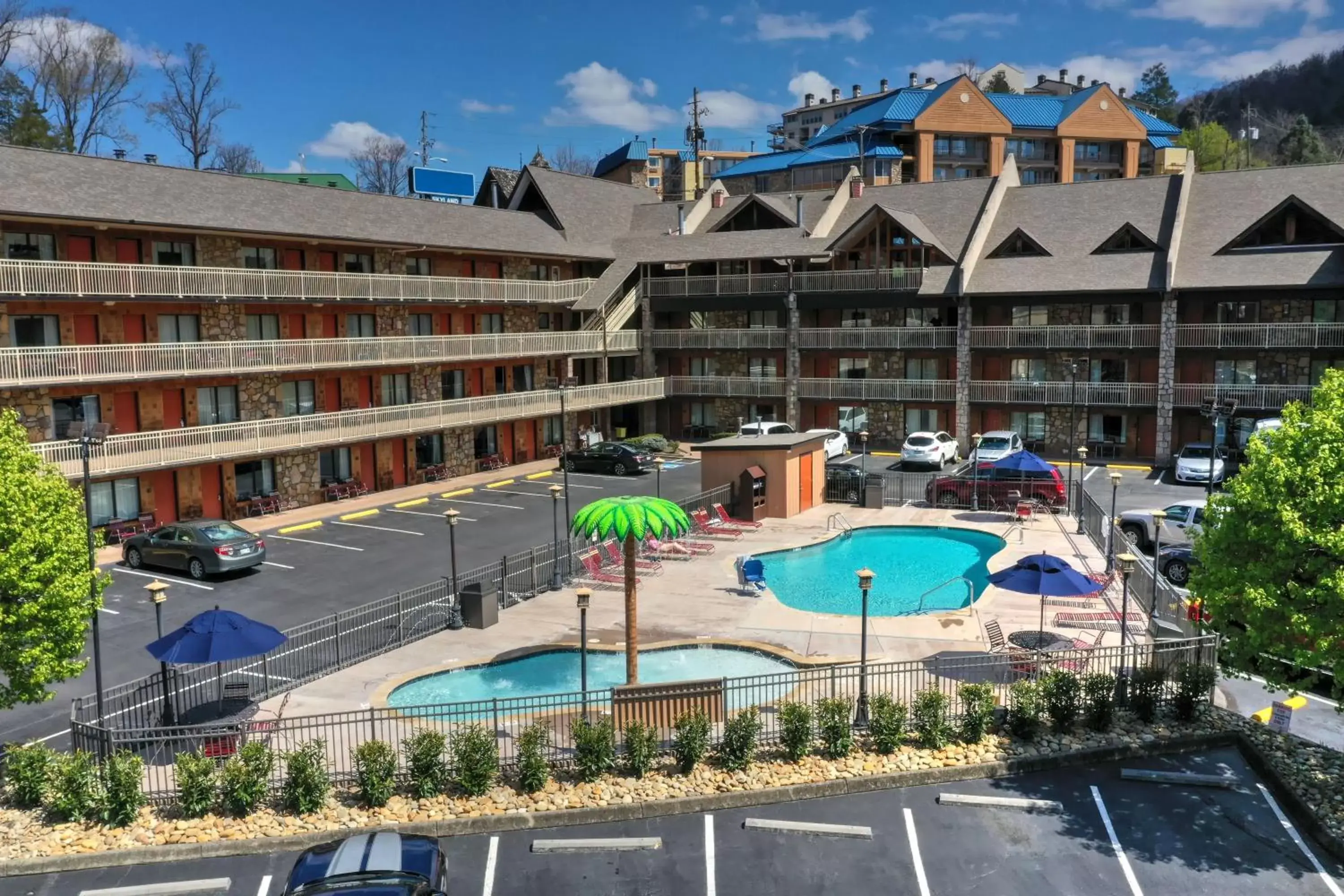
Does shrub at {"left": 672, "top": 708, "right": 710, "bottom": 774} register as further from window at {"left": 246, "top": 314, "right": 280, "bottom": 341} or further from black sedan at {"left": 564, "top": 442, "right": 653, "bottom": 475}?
black sedan at {"left": 564, "top": 442, "right": 653, "bottom": 475}

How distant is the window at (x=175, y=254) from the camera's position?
33.5 m

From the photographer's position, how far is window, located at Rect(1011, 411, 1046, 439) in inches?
1838

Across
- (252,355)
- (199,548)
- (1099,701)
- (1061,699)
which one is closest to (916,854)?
(1061,699)

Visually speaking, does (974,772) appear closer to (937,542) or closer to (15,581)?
(15,581)

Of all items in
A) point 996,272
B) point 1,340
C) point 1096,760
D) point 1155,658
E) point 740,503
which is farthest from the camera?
point 996,272

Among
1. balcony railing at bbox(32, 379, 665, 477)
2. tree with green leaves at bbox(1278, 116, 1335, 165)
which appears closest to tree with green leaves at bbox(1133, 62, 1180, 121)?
tree with green leaves at bbox(1278, 116, 1335, 165)

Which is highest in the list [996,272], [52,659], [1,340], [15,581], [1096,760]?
Result: [996,272]

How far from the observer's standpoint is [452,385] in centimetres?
4531

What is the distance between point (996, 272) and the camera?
1826 inches

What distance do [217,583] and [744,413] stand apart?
98.9ft

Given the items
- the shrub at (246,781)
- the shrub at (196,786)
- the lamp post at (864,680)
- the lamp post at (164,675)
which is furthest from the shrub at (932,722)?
the lamp post at (164,675)

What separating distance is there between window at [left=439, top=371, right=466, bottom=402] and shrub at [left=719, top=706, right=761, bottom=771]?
30987 millimetres

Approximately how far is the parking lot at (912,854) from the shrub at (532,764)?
2.57 ft

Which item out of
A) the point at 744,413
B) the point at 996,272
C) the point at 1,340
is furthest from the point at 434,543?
the point at 996,272
